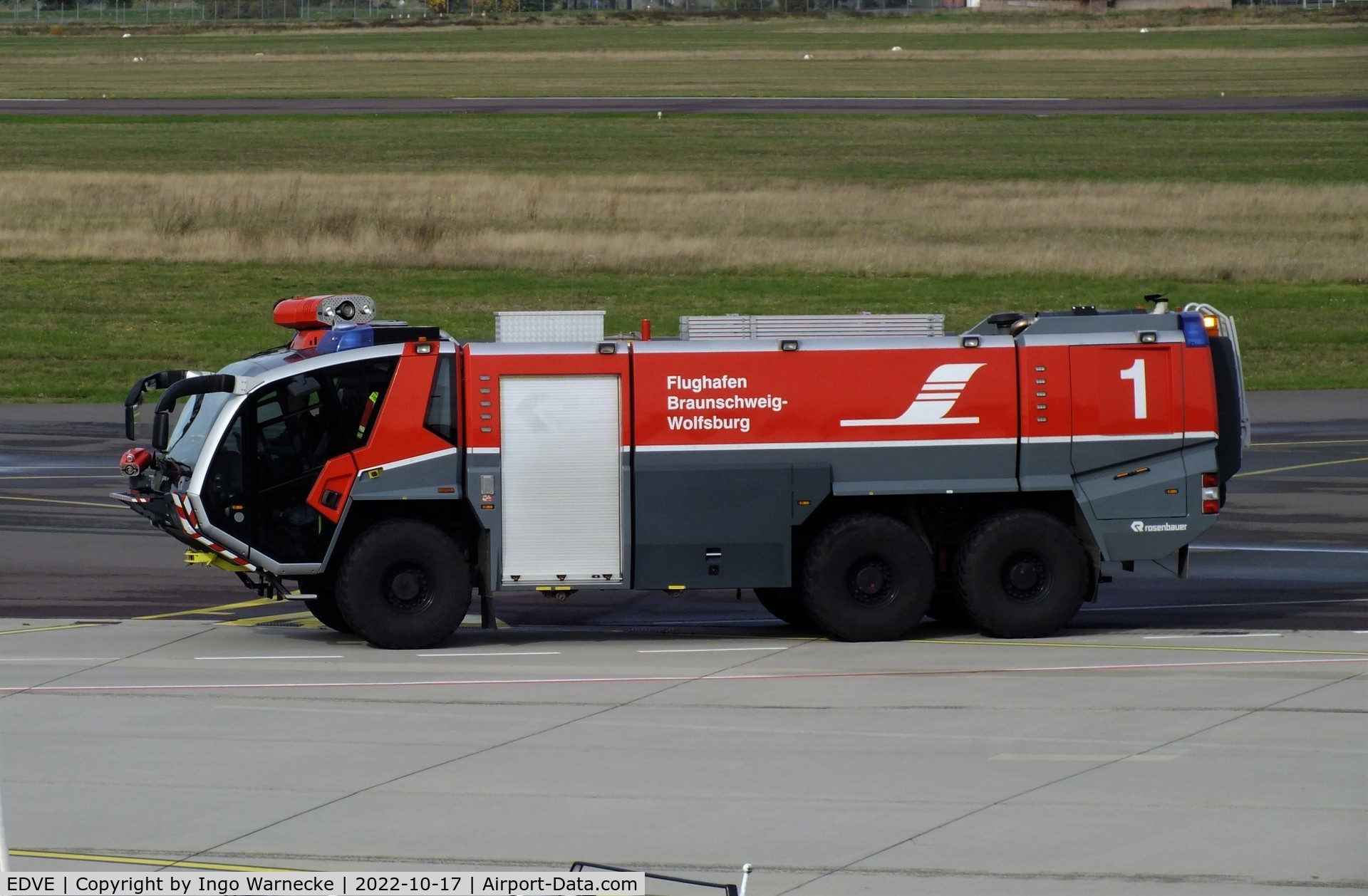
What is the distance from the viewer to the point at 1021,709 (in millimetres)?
13570

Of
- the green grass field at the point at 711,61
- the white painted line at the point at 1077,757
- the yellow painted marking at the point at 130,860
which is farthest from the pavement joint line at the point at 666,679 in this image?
the green grass field at the point at 711,61

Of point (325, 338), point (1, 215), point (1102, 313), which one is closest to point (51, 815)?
point (325, 338)

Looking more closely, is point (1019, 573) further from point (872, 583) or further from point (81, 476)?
point (81, 476)

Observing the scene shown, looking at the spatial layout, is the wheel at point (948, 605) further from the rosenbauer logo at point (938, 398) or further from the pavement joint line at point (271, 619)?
the pavement joint line at point (271, 619)

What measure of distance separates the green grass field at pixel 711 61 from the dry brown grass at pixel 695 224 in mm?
35981

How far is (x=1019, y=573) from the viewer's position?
16281mm

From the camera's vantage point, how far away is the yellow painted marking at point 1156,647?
1564 centimetres

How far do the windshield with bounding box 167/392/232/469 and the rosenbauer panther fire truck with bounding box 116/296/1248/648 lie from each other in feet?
0.12

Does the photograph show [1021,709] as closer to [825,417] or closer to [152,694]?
[825,417]

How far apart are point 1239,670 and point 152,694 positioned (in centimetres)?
897

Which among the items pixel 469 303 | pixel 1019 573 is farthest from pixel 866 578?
pixel 469 303

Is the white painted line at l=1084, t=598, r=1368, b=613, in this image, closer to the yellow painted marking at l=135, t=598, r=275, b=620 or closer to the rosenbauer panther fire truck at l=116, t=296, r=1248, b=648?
the rosenbauer panther fire truck at l=116, t=296, r=1248, b=648

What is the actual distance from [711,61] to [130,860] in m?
106

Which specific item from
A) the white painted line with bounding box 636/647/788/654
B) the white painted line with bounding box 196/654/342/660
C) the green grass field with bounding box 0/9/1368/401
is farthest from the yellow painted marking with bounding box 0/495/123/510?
the green grass field with bounding box 0/9/1368/401
